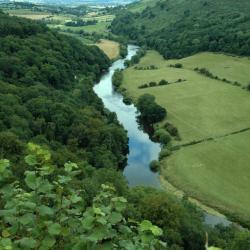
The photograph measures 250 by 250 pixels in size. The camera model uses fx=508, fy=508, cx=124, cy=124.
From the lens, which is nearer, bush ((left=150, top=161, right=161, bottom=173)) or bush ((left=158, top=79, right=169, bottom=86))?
bush ((left=150, top=161, right=161, bottom=173))

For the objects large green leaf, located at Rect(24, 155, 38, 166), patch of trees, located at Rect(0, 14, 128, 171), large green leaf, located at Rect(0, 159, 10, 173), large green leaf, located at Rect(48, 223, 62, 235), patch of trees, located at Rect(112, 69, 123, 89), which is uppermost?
large green leaf, located at Rect(24, 155, 38, 166)

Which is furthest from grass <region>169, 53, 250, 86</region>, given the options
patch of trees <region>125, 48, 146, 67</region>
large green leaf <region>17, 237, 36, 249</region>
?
large green leaf <region>17, 237, 36, 249</region>

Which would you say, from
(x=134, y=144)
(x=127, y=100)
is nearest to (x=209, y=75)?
(x=127, y=100)

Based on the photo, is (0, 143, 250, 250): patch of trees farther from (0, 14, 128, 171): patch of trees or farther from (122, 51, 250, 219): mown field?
(122, 51, 250, 219): mown field

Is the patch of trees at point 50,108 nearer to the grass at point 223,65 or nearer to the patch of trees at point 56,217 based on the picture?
the grass at point 223,65

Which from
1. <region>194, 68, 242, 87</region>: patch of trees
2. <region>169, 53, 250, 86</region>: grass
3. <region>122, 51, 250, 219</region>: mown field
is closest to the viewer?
<region>122, 51, 250, 219</region>: mown field

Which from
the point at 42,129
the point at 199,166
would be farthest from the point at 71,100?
the point at 199,166

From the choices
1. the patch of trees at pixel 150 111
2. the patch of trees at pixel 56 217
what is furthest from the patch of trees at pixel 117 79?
→ the patch of trees at pixel 56 217

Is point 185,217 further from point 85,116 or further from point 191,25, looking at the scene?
point 191,25
